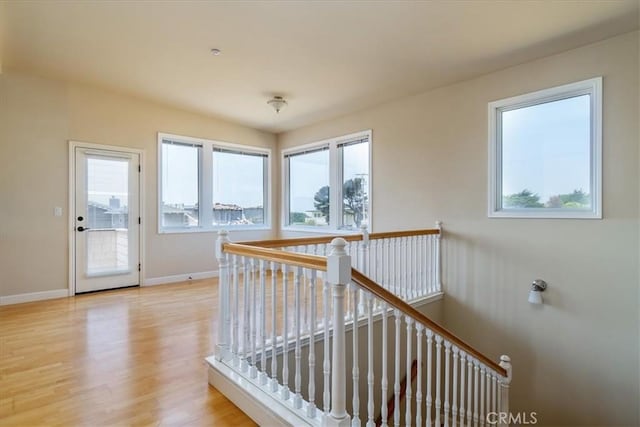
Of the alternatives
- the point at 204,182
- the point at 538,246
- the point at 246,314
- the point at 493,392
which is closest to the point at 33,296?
the point at 204,182

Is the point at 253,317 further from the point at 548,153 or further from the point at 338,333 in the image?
the point at 548,153

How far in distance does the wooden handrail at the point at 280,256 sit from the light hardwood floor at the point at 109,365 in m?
0.95

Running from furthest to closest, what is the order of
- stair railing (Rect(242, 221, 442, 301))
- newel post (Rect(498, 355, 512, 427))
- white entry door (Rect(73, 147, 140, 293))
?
1. white entry door (Rect(73, 147, 140, 293))
2. stair railing (Rect(242, 221, 442, 301))
3. newel post (Rect(498, 355, 512, 427))

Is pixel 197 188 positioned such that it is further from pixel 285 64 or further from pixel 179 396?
pixel 179 396


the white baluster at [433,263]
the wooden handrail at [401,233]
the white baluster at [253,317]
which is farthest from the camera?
the white baluster at [433,263]

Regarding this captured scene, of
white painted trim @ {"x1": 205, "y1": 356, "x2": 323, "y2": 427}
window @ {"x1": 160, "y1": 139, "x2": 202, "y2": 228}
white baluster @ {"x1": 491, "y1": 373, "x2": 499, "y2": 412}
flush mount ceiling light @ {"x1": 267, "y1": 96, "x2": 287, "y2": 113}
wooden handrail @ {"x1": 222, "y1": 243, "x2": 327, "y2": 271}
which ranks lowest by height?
white baluster @ {"x1": 491, "y1": 373, "x2": 499, "y2": 412}

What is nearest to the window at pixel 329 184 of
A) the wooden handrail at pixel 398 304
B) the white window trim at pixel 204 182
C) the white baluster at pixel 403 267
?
the white window trim at pixel 204 182

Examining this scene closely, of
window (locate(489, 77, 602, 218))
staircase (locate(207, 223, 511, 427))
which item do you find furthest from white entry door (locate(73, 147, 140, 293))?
window (locate(489, 77, 602, 218))

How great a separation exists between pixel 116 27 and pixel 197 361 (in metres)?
3.04

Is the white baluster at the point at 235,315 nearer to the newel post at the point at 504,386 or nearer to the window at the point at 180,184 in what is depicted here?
the newel post at the point at 504,386

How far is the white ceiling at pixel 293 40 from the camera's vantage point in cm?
266

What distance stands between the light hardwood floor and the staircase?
30 centimetres

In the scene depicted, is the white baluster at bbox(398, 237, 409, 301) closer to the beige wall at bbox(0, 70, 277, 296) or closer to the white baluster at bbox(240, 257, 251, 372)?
the white baluster at bbox(240, 257, 251, 372)

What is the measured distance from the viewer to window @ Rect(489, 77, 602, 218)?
3.14 m
